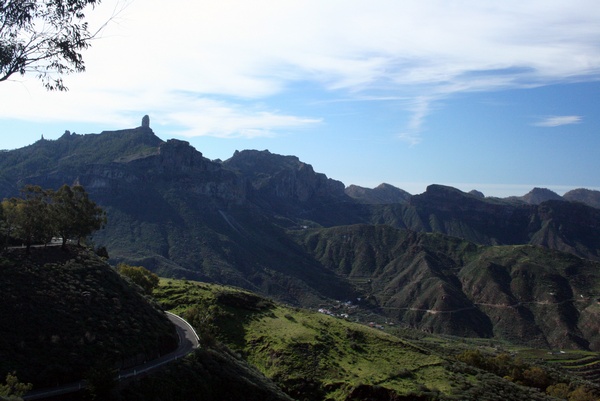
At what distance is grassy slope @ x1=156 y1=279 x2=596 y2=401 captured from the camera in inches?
1913

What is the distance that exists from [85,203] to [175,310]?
18.3m

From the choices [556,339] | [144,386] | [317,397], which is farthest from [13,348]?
[556,339]

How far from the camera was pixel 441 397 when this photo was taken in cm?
4628

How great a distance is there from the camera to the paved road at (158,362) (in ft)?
102

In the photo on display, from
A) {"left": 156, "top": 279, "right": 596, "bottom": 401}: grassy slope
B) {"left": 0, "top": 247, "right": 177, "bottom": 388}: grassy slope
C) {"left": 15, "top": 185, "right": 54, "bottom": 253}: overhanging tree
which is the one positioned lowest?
{"left": 156, "top": 279, "right": 596, "bottom": 401}: grassy slope

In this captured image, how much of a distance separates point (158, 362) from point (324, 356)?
22387mm

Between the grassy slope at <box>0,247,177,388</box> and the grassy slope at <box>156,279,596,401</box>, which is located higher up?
the grassy slope at <box>0,247,177,388</box>

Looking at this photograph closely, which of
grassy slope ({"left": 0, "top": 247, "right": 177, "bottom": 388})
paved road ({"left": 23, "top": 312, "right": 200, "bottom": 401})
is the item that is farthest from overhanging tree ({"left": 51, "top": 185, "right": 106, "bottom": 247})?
paved road ({"left": 23, "top": 312, "right": 200, "bottom": 401})

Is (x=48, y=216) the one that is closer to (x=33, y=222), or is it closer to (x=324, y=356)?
(x=33, y=222)

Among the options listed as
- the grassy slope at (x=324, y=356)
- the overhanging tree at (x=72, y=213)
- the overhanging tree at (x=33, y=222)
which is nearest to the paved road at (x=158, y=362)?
the grassy slope at (x=324, y=356)

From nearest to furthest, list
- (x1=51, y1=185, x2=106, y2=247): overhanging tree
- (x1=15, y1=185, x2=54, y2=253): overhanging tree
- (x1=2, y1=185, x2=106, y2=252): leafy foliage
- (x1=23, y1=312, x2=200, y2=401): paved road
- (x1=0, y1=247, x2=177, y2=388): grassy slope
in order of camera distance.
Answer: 1. (x1=23, y1=312, x2=200, y2=401): paved road
2. (x1=0, y1=247, x2=177, y2=388): grassy slope
3. (x1=15, y1=185, x2=54, y2=253): overhanging tree
4. (x1=2, y1=185, x2=106, y2=252): leafy foliage
5. (x1=51, y1=185, x2=106, y2=247): overhanging tree

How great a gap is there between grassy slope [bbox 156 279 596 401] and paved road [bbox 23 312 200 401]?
4.14 feet

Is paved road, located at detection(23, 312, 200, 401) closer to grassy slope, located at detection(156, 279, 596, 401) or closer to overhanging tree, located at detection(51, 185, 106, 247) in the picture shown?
grassy slope, located at detection(156, 279, 596, 401)

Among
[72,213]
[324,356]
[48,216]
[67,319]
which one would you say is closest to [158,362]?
[67,319]
